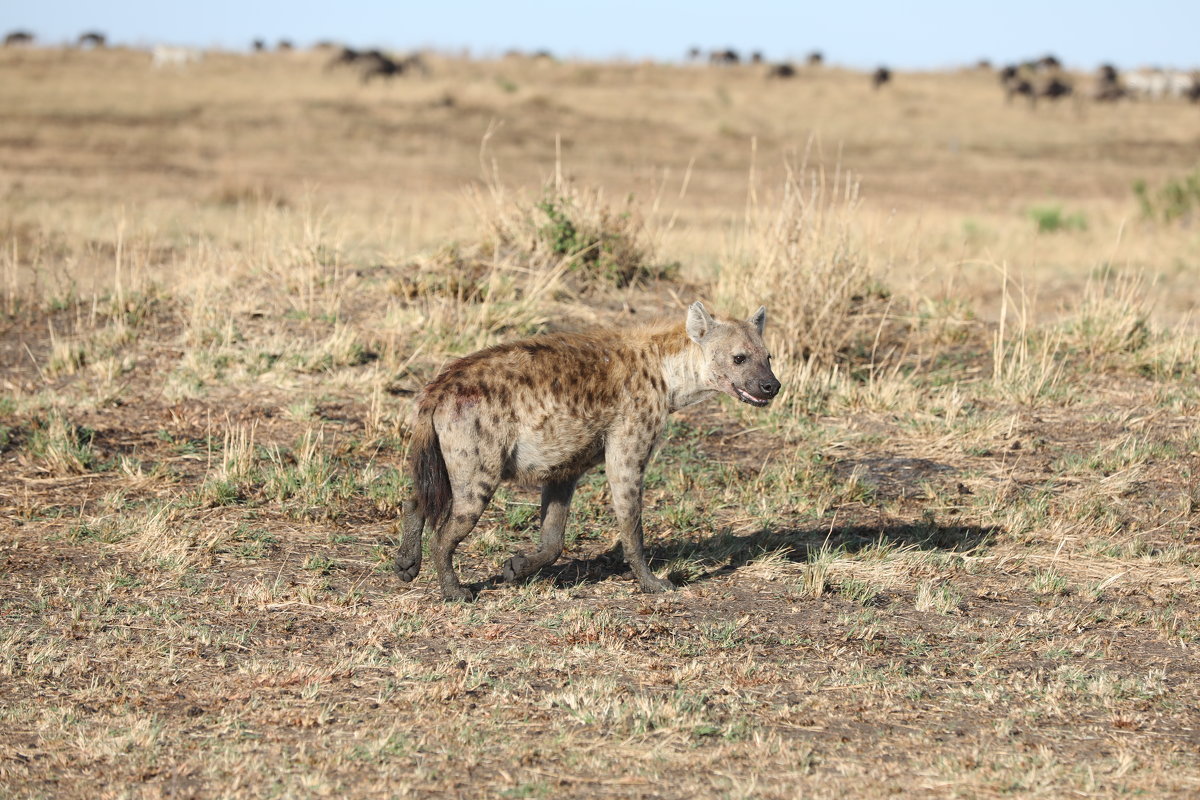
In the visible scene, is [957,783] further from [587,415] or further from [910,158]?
[910,158]

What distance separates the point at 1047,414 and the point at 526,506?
13.8 feet

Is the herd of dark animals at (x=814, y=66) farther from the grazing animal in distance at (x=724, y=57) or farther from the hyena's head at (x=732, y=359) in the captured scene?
the hyena's head at (x=732, y=359)

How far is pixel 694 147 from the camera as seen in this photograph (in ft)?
109

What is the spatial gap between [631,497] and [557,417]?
2.04 feet

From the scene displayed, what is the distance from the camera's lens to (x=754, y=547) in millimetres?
7598

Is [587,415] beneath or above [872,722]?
above

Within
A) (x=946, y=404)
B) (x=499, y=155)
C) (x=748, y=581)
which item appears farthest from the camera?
(x=499, y=155)

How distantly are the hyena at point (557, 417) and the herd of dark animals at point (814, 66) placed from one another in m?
39.3

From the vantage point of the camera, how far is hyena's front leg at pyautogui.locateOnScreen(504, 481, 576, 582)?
6852 mm

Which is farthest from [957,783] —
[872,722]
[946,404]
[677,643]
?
[946,404]

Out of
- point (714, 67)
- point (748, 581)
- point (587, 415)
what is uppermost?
point (714, 67)

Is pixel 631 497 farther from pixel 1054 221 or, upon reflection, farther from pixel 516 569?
pixel 1054 221

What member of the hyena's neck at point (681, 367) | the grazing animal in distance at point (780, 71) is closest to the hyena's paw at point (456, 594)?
the hyena's neck at point (681, 367)

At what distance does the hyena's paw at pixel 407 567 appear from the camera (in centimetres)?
665
